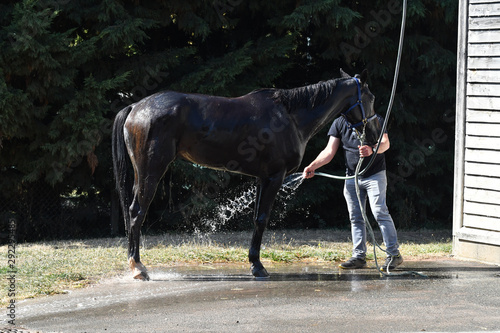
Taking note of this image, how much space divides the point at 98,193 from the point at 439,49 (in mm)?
6243

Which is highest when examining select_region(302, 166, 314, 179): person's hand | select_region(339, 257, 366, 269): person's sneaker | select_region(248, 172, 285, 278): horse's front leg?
select_region(302, 166, 314, 179): person's hand

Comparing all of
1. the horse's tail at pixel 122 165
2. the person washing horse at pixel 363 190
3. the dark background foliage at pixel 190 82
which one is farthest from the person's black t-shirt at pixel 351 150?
the dark background foliage at pixel 190 82

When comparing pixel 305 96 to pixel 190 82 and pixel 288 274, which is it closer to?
pixel 288 274

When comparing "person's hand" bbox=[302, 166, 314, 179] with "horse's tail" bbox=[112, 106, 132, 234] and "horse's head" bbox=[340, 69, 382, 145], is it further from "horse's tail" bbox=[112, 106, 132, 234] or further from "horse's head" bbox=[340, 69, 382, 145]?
"horse's tail" bbox=[112, 106, 132, 234]

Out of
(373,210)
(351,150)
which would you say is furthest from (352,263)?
(351,150)

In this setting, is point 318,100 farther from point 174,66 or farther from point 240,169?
point 174,66

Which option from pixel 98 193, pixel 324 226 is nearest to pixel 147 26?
pixel 98 193

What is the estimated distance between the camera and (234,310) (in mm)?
5367

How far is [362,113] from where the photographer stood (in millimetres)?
6895

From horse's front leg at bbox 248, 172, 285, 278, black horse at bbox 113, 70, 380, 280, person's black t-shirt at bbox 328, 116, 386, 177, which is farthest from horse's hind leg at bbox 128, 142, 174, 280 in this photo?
person's black t-shirt at bbox 328, 116, 386, 177

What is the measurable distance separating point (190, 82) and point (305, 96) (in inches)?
148

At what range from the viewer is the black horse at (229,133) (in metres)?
6.52

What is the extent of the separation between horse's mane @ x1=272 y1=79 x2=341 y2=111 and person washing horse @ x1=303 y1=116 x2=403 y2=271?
0.45m

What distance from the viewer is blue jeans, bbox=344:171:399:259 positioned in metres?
6.89
